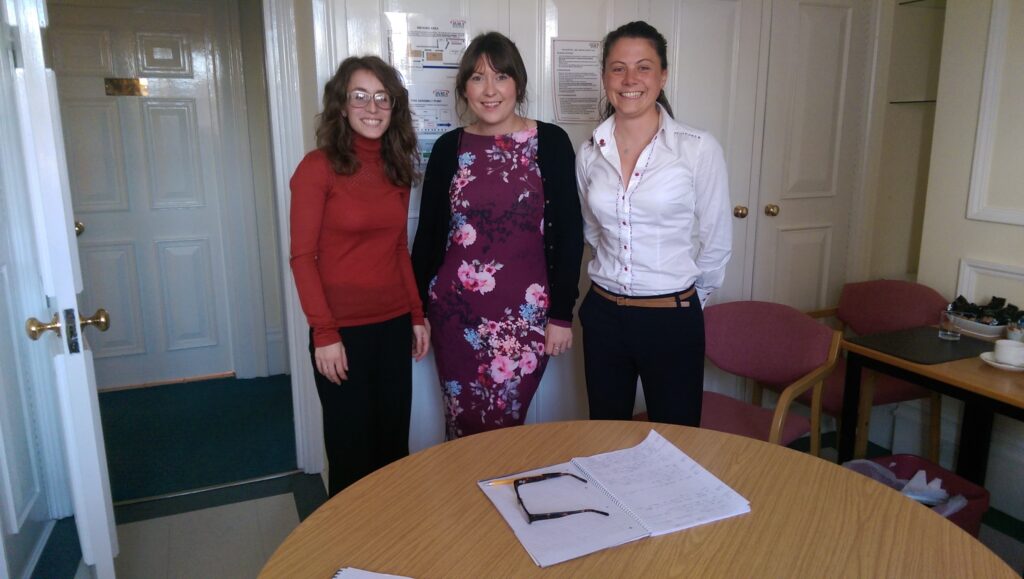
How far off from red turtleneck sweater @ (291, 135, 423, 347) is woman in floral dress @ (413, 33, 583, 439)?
0.15 m

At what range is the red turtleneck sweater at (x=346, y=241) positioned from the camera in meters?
1.75

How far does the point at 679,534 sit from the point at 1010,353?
1.47 meters

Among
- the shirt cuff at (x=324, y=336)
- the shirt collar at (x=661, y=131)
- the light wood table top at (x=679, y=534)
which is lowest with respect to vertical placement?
the light wood table top at (x=679, y=534)

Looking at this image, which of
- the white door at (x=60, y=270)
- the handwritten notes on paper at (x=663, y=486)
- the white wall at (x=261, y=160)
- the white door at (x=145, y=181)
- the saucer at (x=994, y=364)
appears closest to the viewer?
the handwritten notes on paper at (x=663, y=486)

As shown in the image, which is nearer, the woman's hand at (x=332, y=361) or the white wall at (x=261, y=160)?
the woman's hand at (x=332, y=361)

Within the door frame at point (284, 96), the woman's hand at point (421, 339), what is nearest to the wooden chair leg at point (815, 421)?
the woman's hand at point (421, 339)

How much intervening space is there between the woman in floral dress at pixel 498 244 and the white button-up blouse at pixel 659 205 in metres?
0.11

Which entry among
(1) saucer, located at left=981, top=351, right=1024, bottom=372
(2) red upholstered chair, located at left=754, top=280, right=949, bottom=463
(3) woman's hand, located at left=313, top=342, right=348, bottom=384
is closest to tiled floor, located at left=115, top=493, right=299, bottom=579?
(3) woman's hand, located at left=313, top=342, right=348, bottom=384

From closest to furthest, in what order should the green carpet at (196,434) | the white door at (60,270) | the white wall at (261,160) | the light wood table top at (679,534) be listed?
the light wood table top at (679,534) → the white door at (60,270) → the green carpet at (196,434) → the white wall at (261,160)

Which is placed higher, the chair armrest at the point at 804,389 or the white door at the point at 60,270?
the white door at the point at 60,270

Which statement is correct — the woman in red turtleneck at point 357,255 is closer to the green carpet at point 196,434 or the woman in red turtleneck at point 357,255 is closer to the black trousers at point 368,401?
the black trousers at point 368,401

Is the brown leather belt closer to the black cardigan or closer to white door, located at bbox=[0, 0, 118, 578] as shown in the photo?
the black cardigan

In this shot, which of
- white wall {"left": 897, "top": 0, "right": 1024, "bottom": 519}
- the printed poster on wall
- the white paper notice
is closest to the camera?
the printed poster on wall

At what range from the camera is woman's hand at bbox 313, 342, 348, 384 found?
1.79 meters
